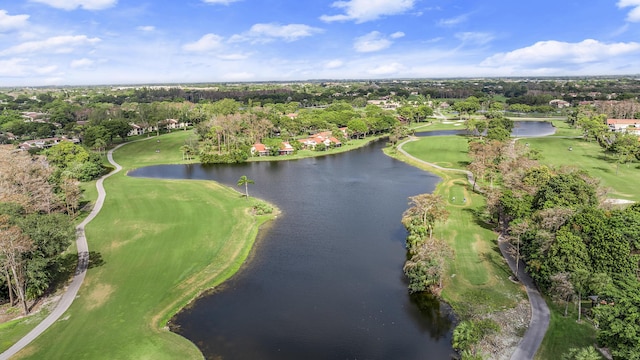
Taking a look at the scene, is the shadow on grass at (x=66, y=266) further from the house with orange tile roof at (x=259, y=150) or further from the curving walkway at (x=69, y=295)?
the house with orange tile roof at (x=259, y=150)

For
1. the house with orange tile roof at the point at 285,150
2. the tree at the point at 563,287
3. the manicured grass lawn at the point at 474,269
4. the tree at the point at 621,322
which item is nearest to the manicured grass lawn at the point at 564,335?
the tree at the point at 563,287

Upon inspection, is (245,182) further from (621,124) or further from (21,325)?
(621,124)

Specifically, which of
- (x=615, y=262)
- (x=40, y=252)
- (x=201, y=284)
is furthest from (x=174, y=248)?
(x=615, y=262)

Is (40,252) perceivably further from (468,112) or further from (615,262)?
(468,112)

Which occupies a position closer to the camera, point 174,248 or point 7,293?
point 7,293

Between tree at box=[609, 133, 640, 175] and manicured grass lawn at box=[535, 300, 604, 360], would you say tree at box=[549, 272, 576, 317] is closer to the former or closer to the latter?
manicured grass lawn at box=[535, 300, 604, 360]

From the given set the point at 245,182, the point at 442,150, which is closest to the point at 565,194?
the point at 245,182
